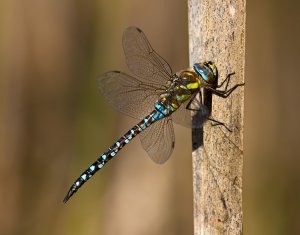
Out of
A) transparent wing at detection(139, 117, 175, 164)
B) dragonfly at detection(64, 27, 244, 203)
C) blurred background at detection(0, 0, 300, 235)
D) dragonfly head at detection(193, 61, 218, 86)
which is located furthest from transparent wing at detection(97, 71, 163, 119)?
blurred background at detection(0, 0, 300, 235)

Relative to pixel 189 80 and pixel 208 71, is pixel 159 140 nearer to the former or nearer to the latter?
pixel 189 80

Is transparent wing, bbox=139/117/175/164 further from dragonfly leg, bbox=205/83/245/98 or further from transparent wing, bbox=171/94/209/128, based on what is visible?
dragonfly leg, bbox=205/83/245/98

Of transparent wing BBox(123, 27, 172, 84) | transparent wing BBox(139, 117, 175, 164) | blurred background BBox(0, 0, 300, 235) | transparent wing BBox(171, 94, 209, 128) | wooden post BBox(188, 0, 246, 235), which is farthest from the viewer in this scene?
blurred background BBox(0, 0, 300, 235)

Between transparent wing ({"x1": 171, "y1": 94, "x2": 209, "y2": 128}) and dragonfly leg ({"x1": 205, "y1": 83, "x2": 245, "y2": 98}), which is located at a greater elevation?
dragonfly leg ({"x1": 205, "y1": 83, "x2": 245, "y2": 98})

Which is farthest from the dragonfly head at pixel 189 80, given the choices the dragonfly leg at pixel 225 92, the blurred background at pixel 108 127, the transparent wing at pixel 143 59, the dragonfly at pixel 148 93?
the blurred background at pixel 108 127
